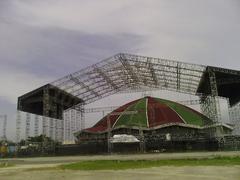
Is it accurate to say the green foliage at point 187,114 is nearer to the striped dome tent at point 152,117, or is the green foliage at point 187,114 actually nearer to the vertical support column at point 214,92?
the striped dome tent at point 152,117

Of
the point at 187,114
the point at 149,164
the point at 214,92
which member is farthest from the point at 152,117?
the point at 149,164

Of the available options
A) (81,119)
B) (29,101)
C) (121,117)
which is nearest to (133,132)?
(121,117)

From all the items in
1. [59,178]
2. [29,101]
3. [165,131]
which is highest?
[29,101]

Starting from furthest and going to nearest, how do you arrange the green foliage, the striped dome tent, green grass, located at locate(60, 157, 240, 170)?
1. the green foliage
2. the striped dome tent
3. green grass, located at locate(60, 157, 240, 170)

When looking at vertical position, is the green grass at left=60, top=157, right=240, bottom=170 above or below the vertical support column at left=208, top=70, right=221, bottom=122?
below

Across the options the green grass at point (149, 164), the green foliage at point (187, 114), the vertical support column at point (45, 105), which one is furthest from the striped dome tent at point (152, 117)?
the green grass at point (149, 164)

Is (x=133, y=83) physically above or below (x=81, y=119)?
above

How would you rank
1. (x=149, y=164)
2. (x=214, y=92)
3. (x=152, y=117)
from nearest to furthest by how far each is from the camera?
(x=149, y=164) < (x=214, y=92) < (x=152, y=117)

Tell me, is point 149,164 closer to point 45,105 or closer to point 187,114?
point 45,105

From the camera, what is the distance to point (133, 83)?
80625 mm

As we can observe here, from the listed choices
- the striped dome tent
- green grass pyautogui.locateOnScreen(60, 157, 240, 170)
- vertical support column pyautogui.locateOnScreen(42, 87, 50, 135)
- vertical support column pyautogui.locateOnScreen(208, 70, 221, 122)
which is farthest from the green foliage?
green grass pyautogui.locateOnScreen(60, 157, 240, 170)

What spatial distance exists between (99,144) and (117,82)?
13.9m

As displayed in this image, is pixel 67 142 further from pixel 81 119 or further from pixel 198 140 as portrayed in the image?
pixel 198 140

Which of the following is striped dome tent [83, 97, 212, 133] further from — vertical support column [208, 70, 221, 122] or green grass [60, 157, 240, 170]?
green grass [60, 157, 240, 170]
